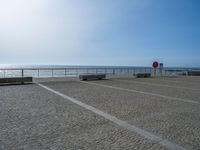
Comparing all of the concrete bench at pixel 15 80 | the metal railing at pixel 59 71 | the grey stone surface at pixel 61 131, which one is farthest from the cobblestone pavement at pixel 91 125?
the metal railing at pixel 59 71

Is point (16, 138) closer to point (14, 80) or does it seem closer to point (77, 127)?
point (77, 127)

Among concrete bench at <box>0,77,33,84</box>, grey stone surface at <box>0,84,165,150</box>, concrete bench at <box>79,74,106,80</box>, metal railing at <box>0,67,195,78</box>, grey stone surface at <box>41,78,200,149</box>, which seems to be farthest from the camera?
metal railing at <box>0,67,195,78</box>

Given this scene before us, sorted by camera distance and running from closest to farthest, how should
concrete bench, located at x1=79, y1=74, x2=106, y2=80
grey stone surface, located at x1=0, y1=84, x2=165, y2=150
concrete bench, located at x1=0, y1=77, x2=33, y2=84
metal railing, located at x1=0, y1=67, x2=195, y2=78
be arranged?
1. grey stone surface, located at x1=0, y1=84, x2=165, y2=150
2. concrete bench, located at x1=0, y1=77, x2=33, y2=84
3. concrete bench, located at x1=79, y1=74, x2=106, y2=80
4. metal railing, located at x1=0, y1=67, x2=195, y2=78

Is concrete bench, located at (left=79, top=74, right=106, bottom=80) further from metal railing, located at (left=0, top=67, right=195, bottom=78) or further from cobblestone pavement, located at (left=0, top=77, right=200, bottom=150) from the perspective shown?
cobblestone pavement, located at (left=0, top=77, right=200, bottom=150)

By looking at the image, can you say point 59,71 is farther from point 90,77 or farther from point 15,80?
point 15,80

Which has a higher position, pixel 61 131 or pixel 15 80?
pixel 15 80

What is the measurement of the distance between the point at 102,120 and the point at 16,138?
2023mm

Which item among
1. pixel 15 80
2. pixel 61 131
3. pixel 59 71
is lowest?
pixel 61 131

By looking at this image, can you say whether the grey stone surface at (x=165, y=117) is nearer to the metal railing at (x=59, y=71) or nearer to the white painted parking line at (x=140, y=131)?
the white painted parking line at (x=140, y=131)

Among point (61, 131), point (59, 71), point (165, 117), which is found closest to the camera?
point (61, 131)

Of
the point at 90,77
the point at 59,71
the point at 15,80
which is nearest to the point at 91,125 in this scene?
the point at 15,80

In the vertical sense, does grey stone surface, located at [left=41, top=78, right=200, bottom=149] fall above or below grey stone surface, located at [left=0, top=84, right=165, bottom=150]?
above

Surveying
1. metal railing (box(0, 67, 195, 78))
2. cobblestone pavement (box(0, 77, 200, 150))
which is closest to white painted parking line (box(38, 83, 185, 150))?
cobblestone pavement (box(0, 77, 200, 150))

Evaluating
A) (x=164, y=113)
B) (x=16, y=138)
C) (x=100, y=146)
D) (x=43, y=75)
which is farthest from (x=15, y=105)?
(x=43, y=75)
